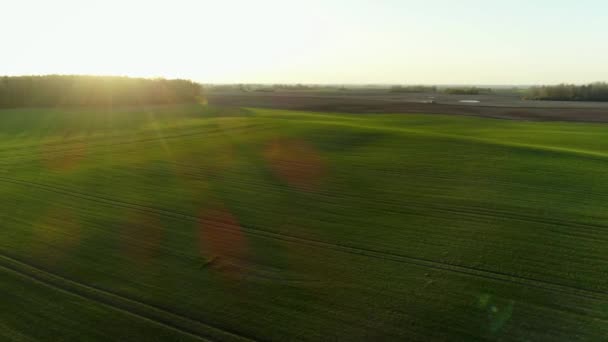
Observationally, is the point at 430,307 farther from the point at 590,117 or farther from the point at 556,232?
the point at 590,117

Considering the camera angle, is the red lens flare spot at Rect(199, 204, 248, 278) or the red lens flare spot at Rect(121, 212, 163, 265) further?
the red lens flare spot at Rect(121, 212, 163, 265)

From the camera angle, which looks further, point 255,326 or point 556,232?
point 556,232

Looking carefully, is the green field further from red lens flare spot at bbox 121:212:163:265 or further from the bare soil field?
the bare soil field

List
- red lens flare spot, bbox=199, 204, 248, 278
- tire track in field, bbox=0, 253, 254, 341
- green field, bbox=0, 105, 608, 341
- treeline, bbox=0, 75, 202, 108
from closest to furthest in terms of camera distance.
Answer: tire track in field, bbox=0, 253, 254, 341 → green field, bbox=0, 105, 608, 341 → red lens flare spot, bbox=199, 204, 248, 278 → treeline, bbox=0, 75, 202, 108

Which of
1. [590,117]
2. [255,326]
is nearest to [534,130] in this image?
[590,117]

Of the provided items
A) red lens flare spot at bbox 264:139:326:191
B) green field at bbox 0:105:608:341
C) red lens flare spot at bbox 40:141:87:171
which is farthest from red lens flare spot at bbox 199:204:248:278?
red lens flare spot at bbox 40:141:87:171

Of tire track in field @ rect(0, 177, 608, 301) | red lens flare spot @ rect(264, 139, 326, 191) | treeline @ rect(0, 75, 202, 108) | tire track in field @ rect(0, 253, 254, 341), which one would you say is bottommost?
tire track in field @ rect(0, 253, 254, 341)

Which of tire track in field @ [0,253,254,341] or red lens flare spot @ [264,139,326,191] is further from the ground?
red lens flare spot @ [264,139,326,191]
